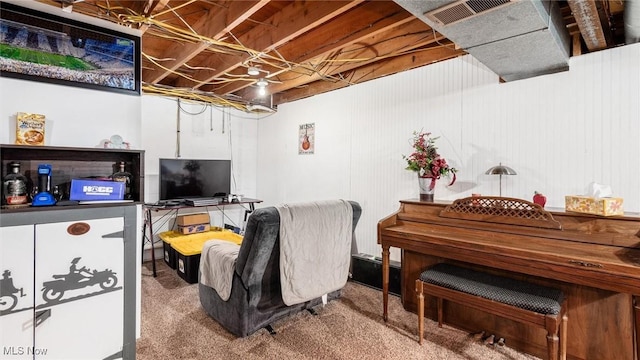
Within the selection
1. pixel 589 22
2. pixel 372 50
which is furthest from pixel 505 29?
pixel 372 50

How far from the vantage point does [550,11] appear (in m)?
1.75

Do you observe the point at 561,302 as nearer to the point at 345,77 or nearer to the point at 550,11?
the point at 550,11

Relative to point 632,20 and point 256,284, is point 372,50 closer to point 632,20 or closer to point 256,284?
point 632,20

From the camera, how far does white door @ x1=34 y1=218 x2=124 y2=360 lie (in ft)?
5.32

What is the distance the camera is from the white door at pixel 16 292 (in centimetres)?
151

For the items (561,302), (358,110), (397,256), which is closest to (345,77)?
(358,110)

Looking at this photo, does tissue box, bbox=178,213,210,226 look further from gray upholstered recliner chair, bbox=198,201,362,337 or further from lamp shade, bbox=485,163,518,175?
lamp shade, bbox=485,163,518,175

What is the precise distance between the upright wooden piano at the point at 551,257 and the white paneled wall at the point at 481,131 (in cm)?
38

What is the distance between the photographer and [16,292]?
5.05 ft

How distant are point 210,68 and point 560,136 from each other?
11.3ft

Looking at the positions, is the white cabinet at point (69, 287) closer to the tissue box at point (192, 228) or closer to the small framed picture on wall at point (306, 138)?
the tissue box at point (192, 228)

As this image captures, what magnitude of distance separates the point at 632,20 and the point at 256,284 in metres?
2.82

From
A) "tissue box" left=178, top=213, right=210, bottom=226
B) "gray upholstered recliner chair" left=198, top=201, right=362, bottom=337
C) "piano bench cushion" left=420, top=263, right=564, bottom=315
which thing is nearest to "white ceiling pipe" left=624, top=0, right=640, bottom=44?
"piano bench cushion" left=420, top=263, right=564, bottom=315

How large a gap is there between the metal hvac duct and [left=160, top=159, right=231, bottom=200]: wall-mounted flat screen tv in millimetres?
3540
